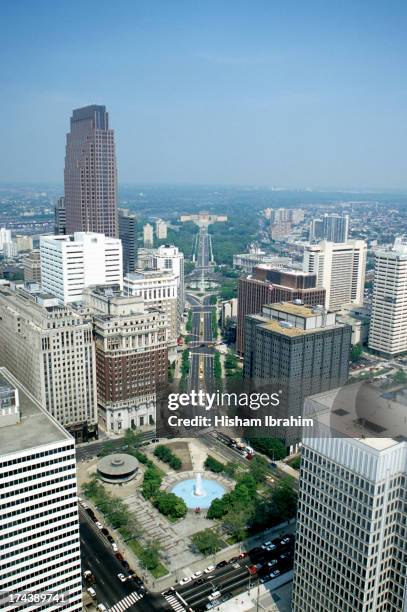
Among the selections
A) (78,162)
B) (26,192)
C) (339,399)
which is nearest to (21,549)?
(339,399)

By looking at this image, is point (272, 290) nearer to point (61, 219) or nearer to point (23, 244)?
point (61, 219)

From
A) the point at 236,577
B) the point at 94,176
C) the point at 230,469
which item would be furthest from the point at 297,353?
the point at 94,176

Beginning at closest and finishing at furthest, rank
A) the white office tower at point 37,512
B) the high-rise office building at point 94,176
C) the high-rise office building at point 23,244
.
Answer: the white office tower at point 37,512
the high-rise office building at point 94,176
the high-rise office building at point 23,244

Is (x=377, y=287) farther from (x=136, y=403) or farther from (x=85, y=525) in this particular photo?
(x=85, y=525)

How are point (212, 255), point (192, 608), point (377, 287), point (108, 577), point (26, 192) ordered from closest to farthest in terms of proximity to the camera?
point (192, 608) → point (108, 577) → point (377, 287) → point (212, 255) → point (26, 192)

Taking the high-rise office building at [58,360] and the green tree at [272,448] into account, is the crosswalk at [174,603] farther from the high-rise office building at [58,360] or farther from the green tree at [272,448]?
the high-rise office building at [58,360]

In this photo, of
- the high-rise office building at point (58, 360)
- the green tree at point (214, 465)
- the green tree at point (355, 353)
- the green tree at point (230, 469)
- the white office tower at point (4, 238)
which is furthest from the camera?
the white office tower at point (4, 238)

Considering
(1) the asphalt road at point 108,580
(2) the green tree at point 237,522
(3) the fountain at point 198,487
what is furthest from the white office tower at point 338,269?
(1) the asphalt road at point 108,580
